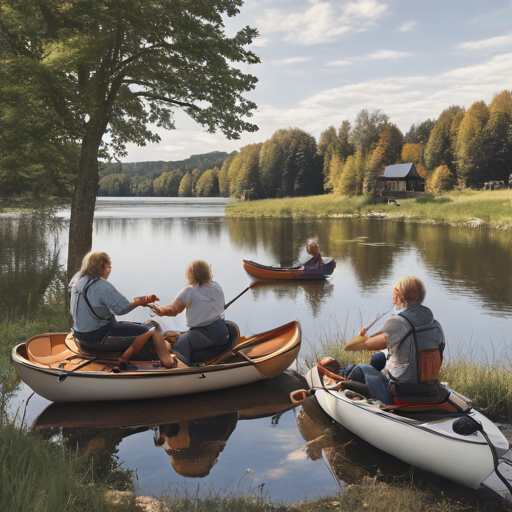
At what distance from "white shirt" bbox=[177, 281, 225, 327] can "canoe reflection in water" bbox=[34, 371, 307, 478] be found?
3.77ft

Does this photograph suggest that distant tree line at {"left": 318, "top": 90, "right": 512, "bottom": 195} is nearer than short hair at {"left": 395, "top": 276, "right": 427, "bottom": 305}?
No

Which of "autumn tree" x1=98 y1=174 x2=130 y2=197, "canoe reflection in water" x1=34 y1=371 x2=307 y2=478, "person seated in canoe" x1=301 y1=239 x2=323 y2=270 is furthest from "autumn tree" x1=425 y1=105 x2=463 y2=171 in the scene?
"autumn tree" x1=98 y1=174 x2=130 y2=197

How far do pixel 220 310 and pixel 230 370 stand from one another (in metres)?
0.85

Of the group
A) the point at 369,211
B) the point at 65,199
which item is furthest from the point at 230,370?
the point at 369,211

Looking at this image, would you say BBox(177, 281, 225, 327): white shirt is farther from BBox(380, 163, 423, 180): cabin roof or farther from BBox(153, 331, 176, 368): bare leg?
BBox(380, 163, 423, 180): cabin roof

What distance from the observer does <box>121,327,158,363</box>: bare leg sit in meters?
6.17

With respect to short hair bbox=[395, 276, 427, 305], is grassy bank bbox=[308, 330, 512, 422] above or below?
below

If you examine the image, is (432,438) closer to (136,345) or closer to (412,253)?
(136,345)

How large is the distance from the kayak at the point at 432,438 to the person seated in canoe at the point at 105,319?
2485 millimetres

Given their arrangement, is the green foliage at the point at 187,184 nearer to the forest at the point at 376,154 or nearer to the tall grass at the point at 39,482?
the forest at the point at 376,154

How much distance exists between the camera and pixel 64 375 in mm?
5898

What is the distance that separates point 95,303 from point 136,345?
2.57ft

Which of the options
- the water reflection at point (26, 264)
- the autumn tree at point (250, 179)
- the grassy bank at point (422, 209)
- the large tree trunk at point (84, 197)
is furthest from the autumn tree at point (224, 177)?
the large tree trunk at point (84, 197)

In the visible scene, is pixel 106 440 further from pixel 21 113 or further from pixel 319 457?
pixel 21 113
